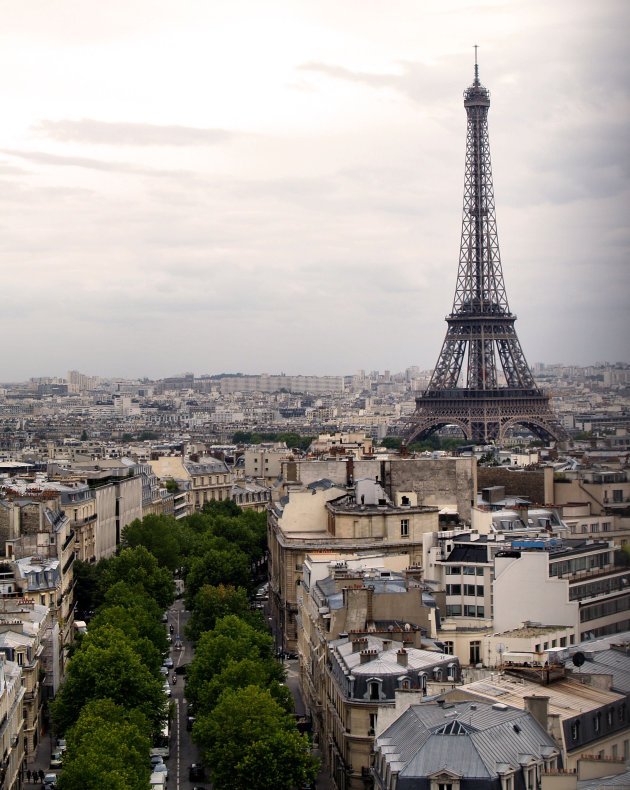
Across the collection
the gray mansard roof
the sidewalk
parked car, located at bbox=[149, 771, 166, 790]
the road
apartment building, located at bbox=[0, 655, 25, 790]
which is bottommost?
the sidewalk

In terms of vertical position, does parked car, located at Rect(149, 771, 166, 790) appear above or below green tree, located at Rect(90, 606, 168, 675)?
below

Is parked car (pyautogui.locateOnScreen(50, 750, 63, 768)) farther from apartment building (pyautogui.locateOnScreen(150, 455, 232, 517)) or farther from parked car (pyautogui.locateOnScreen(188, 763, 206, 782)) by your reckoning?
apartment building (pyautogui.locateOnScreen(150, 455, 232, 517))

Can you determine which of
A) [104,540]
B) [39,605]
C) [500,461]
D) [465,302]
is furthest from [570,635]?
[465,302]

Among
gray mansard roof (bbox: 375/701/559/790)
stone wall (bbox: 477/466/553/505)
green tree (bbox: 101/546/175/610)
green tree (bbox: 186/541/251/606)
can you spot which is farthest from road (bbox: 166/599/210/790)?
stone wall (bbox: 477/466/553/505)

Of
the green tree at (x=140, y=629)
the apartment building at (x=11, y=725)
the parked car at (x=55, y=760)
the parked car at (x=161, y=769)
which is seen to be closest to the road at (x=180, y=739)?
the parked car at (x=161, y=769)

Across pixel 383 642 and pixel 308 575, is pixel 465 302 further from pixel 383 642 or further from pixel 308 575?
pixel 383 642

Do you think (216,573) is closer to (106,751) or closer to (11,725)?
(11,725)

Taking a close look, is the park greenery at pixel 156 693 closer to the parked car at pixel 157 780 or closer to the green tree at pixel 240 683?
the green tree at pixel 240 683
